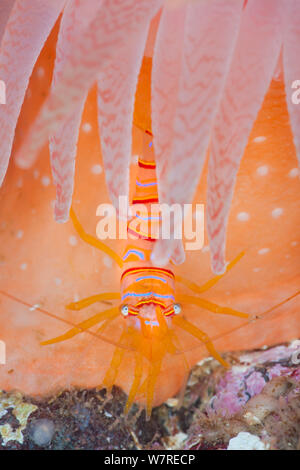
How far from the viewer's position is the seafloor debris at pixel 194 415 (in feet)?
5.46

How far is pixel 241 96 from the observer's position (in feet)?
4.34

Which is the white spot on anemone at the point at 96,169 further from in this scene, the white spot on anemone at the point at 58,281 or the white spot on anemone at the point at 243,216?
the white spot on anemone at the point at 243,216

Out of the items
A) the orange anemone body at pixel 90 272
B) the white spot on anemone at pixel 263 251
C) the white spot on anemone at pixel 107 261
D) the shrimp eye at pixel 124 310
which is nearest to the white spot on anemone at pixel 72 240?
the orange anemone body at pixel 90 272

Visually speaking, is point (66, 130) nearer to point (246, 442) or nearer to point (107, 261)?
point (107, 261)

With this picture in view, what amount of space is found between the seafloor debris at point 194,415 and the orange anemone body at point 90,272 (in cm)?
9

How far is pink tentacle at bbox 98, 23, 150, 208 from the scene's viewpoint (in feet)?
4.55

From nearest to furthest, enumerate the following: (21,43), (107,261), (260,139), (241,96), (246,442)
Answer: (241,96) → (21,43) → (246,442) → (260,139) → (107,261)

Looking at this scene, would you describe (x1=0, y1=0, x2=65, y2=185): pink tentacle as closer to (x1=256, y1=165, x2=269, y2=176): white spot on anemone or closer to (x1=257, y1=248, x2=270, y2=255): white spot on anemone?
(x1=256, y1=165, x2=269, y2=176): white spot on anemone

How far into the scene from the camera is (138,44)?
133cm

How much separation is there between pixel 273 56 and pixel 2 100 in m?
0.80

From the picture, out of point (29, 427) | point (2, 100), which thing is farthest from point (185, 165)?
point (29, 427)

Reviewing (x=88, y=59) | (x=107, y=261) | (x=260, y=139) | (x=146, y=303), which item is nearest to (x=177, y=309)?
(x=146, y=303)

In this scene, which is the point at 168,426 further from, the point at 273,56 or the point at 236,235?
the point at 273,56

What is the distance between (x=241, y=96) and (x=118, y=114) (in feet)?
1.13
